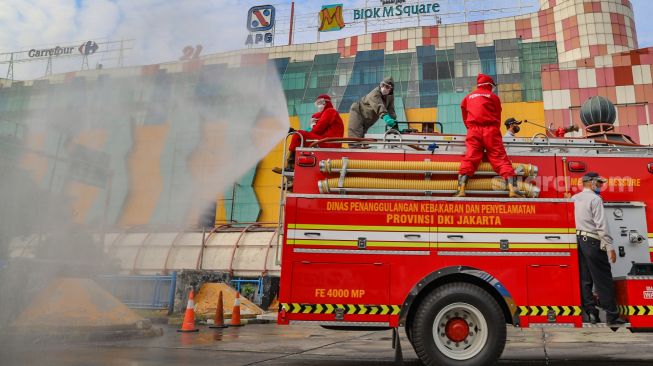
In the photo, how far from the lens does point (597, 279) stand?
5.32m

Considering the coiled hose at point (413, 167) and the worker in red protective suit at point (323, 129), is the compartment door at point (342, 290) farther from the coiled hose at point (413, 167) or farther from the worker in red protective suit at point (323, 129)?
the worker in red protective suit at point (323, 129)

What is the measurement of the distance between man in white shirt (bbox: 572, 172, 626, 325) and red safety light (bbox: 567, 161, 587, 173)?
0.62 m

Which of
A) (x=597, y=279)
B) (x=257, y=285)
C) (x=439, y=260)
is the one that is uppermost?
(x=439, y=260)

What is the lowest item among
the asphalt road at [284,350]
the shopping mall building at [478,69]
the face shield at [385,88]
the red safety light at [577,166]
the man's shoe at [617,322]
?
the asphalt road at [284,350]

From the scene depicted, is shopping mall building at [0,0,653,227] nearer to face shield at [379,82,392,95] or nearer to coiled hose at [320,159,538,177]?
face shield at [379,82,392,95]

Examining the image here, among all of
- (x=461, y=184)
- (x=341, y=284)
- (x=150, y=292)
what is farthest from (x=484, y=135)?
(x=150, y=292)

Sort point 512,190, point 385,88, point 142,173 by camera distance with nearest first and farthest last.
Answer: point 512,190
point 385,88
point 142,173

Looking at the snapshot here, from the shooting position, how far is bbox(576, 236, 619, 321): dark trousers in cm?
530

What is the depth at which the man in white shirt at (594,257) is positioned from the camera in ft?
17.4

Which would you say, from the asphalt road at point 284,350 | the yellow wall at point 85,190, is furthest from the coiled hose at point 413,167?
the yellow wall at point 85,190

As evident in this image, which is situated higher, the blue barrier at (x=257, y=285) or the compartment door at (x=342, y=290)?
the compartment door at (x=342, y=290)

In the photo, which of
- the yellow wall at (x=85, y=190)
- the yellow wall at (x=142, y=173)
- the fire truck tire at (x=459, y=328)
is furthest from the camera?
the yellow wall at (x=142, y=173)

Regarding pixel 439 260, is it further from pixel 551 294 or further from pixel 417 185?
pixel 551 294

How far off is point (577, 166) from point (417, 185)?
7.24 feet
